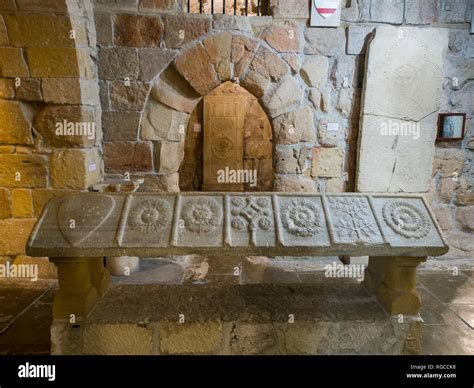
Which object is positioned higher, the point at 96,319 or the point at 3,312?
the point at 96,319

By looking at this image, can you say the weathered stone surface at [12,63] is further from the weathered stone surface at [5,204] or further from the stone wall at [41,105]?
the weathered stone surface at [5,204]

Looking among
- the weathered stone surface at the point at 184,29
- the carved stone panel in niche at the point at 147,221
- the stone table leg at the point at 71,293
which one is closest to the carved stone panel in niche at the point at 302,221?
the carved stone panel in niche at the point at 147,221

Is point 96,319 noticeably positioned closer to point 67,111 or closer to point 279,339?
point 279,339

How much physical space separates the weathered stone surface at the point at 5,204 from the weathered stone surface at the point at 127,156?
0.86m

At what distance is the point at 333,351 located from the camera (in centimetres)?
195

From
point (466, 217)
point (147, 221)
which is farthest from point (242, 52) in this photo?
point (466, 217)

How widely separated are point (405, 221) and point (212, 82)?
2.15 m

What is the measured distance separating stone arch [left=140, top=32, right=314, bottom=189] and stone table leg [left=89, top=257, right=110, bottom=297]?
1.43 m

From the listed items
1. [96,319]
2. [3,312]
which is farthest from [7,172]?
[96,319]

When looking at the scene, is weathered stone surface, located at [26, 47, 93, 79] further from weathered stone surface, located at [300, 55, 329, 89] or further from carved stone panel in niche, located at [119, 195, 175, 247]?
weathered stone surface, located at [300, 55, 329, 89]

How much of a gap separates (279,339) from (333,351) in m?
0.32

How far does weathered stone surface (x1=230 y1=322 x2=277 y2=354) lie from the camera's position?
1.91 m
